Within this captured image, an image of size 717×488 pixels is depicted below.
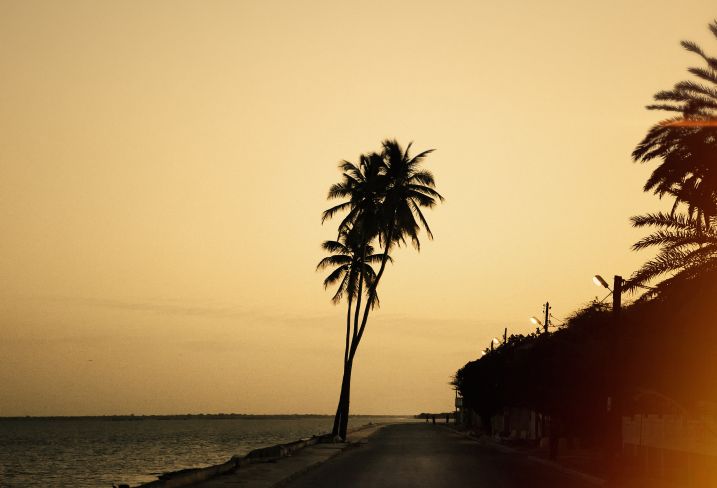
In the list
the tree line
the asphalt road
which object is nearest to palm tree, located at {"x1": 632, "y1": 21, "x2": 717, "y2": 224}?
the tree line

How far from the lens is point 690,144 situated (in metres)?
30.0

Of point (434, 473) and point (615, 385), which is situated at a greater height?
point (615, 385)

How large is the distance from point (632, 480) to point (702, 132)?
1277cm

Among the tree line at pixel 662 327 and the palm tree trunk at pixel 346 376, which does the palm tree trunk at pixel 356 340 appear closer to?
the palm tree trunk at pixel 346 376

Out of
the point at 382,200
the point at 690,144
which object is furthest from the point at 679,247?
the point at 382,200

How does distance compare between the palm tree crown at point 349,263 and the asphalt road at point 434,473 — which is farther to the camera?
the palm tree crown at point 349,263

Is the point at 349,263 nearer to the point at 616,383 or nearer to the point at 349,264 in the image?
the point at 349,264

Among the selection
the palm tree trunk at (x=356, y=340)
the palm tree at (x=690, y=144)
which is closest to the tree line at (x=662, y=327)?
the palm tree at (x=690, y=144)

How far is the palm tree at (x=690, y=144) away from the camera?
29422 millimetres

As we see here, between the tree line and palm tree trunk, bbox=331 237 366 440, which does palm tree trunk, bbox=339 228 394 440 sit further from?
the tree line

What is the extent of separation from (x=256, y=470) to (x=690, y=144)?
19974 mm

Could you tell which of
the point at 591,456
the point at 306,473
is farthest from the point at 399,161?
the point at 306,473

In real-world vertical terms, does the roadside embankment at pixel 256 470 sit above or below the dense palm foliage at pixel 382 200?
below

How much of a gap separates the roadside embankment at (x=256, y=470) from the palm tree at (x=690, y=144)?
51.4ft
